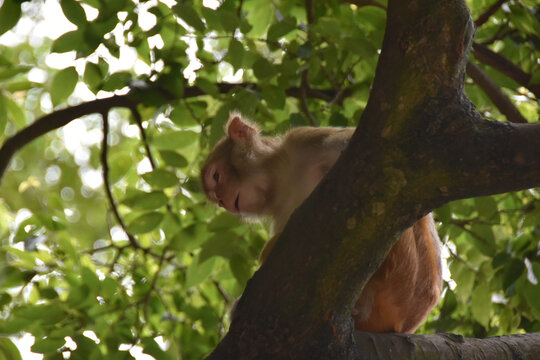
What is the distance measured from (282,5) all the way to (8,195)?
3.88 meters

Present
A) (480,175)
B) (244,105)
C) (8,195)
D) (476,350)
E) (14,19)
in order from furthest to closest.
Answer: (8,195) < (244,105) < (14,19) < (476,350) < (480,175)

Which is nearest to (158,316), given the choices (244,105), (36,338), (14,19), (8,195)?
(36,338)

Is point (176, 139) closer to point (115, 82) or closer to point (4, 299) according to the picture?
point (115, 82)

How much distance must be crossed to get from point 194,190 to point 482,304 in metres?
1.66

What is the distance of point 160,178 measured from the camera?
305 cm

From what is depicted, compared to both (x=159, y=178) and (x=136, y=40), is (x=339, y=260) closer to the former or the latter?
(x=159, y=178)

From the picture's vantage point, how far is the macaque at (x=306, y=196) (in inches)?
108

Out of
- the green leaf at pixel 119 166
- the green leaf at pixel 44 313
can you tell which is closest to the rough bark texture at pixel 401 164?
the green leaf at pixel 44 313

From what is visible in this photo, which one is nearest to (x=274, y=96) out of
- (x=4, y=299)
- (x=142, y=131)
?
(x=142, y=131)

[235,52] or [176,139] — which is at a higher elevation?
[235,52]

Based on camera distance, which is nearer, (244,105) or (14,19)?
(14,19)

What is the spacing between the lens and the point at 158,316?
3.50 m

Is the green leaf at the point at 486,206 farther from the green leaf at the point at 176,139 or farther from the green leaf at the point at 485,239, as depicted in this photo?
the green leaf at the point at 176,139

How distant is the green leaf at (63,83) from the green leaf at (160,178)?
0.54m
